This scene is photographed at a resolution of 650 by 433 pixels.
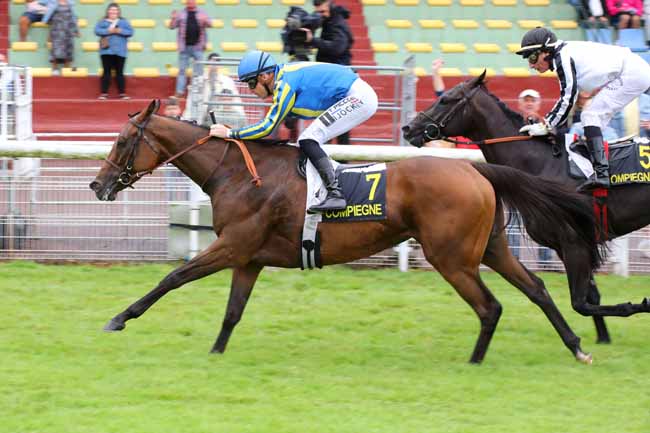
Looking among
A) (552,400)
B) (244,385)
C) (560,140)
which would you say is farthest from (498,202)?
(244,385)

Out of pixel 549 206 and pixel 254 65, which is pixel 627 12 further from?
pixel 254 65

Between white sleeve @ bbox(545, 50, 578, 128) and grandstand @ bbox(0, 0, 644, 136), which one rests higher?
white sleeve @ bbox(545, 50, 578, 128)

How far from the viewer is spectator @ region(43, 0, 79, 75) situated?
14.7m

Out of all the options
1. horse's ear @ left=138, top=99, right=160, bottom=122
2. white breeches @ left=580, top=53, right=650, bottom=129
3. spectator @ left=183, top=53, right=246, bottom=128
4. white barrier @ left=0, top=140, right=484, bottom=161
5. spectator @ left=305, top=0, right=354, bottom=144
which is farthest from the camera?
spectator @ left=305, top=0, right=354, bottom=144

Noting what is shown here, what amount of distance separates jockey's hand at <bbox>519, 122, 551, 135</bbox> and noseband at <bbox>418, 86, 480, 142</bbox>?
Answer: 0.48 m

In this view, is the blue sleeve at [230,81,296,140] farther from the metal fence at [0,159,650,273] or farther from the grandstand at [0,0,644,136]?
the grandstand at [0,0,644,136]

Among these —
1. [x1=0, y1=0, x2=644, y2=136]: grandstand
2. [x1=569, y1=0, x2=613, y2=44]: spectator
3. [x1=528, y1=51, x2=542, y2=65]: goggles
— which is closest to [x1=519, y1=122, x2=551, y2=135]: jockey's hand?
[x1=528, y1=51, x2=542, y2=65]: goggles

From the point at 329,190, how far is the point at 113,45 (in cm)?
840

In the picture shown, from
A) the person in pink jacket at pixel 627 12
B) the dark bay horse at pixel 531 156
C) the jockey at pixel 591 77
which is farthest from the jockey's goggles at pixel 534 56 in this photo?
the person in pink jacket at pixel 627 12

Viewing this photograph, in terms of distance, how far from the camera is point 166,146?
6.62 m

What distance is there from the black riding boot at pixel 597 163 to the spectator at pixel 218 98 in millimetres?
3941

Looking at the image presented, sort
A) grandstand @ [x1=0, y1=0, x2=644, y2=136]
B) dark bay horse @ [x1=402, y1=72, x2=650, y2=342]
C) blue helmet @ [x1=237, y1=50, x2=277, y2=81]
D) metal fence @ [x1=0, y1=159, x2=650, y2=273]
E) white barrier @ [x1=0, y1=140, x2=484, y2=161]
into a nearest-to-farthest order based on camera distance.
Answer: blue helmet @ [x1=237, y1=50, x2=277, y2=81], dark bay horse @ [x1=402, y1=72, x2=650, y2=342], white barrier @ [x1=0, y1=140, x2=484, y2=161], metal fence @ [x1=0, y1=159, x2=650, y2=273], grandstand @ [x1=0, y1=0, x2=644, y2=136]

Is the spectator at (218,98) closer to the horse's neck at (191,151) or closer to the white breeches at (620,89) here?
the horse's neck at (191,151)

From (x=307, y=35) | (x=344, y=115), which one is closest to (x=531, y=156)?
(x=344, y=115)
